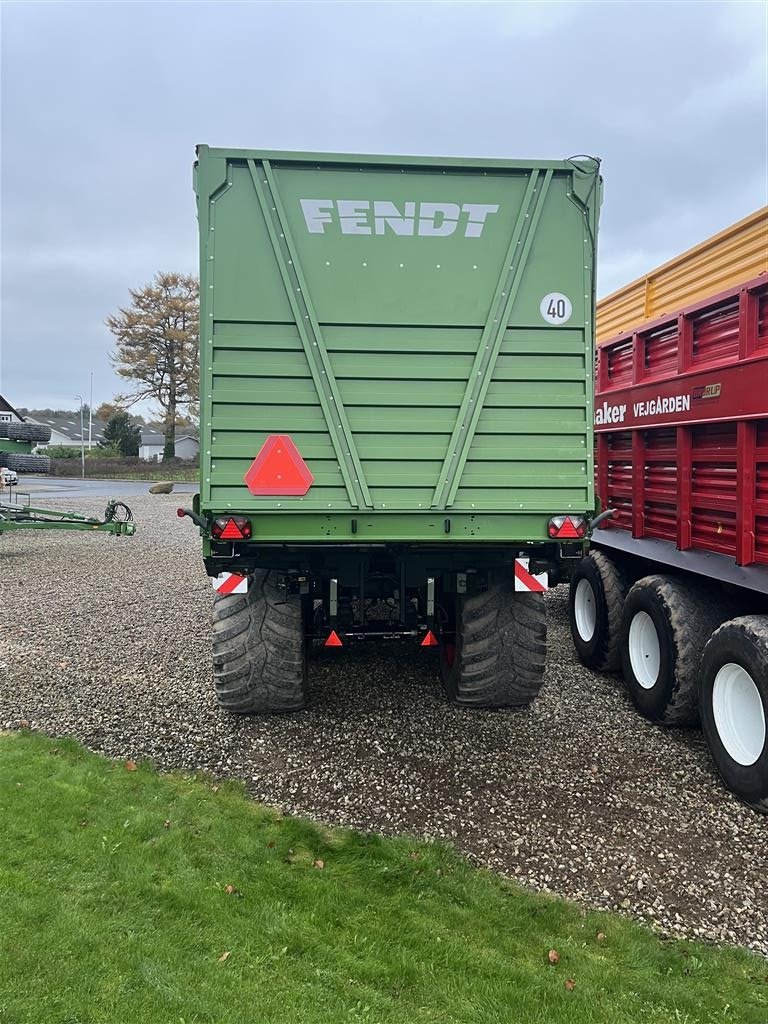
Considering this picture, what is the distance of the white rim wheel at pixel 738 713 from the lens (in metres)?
3.65

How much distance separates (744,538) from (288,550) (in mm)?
2594

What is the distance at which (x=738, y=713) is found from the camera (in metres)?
3.81

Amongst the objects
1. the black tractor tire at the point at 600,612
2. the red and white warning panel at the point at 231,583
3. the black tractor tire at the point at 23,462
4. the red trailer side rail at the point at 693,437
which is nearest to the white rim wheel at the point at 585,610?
the black tractor tire at the point at 600,612

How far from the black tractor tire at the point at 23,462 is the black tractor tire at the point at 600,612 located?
8.91m

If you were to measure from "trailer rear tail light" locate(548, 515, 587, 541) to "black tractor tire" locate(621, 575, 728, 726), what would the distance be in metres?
1.21

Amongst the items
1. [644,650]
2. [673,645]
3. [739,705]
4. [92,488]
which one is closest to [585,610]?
[644,650]

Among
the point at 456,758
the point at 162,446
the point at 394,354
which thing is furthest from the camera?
the point at 162,446

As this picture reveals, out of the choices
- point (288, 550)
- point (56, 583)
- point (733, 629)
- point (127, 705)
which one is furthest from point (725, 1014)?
point (56, 583)

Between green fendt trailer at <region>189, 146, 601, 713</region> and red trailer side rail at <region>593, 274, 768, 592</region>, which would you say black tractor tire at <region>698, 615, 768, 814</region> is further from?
green fendt trailer at <region>189, 146, 601, 713</region>

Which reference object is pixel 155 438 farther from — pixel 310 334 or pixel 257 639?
pixel 310 334

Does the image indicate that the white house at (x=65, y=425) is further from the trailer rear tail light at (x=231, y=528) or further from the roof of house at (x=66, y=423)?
the trailer rear tail light at (x=231, y=528)

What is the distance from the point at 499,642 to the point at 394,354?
1959mm

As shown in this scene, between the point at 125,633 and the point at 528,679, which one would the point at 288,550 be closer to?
the point at 528,679

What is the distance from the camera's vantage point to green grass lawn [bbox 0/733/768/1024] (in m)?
2.19
